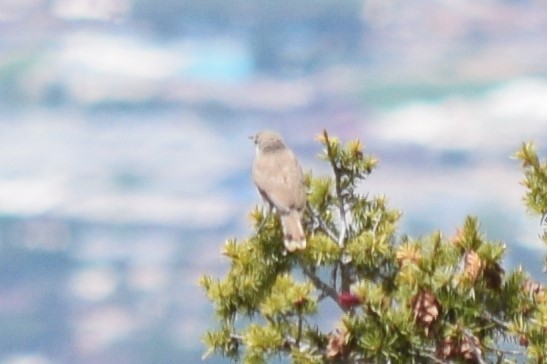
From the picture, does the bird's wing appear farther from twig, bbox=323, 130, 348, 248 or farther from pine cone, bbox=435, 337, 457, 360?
pine cone, bbox=435, 337, 457, 360

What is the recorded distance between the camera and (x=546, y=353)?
2.76 m

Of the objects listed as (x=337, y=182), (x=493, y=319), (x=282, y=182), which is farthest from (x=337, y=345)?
(x=282, y=182)

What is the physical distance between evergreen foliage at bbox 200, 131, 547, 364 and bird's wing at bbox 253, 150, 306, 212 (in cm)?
7

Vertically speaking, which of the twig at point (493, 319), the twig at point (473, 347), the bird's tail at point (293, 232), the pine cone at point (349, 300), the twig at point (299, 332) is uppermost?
the bird's tail at point (293, 232)

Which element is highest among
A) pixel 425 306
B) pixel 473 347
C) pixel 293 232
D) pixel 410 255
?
pixel 293 232

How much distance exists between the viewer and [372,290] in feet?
9.49

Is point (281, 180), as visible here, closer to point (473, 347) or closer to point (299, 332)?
point (299, 332)

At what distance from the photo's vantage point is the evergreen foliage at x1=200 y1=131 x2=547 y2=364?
A: 284cm

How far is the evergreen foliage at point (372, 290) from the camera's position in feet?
9.30

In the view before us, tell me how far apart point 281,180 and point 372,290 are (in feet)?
4.60

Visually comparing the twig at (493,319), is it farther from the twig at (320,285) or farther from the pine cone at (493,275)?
the twig at (320,285)

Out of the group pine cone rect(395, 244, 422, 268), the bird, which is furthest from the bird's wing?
pine cone rect(395, 244, 422, 268)

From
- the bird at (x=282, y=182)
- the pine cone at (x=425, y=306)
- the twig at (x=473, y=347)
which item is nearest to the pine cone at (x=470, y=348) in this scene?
the twig at (x=473, y=347)

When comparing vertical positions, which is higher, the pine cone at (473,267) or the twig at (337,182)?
the twig at (337,182)
